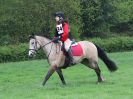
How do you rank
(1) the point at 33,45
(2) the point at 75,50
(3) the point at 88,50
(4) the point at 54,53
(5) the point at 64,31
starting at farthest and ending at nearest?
(3) the point at 88,50, (2) the point at 75,50, (4) the point at 54,53, (1) the point at 33,45, (5) the point at 64,31

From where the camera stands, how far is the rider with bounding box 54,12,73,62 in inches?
588

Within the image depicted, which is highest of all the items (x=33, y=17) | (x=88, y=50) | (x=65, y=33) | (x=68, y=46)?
(x=65, y=33)

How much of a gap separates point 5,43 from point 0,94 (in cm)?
2207

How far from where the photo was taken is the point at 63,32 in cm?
1498

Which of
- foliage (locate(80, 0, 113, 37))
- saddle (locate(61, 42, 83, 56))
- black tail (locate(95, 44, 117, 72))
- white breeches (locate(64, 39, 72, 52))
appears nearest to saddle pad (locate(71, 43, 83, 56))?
saddle (locate(61, 42, 83, 56))

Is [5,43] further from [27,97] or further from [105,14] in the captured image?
[27,97]

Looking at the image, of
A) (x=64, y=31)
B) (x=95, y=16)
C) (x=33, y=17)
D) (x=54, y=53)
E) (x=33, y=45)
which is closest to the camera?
(x=64, y=31)

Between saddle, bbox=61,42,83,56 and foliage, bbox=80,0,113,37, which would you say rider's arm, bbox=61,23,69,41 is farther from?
foliage, bbox=80,0,113,37

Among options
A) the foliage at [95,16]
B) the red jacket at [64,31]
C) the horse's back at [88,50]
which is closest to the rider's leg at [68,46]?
the red jacket at [64,31]

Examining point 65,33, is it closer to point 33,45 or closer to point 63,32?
point 63,32

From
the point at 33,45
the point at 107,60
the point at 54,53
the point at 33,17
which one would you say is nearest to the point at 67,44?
the point at 54,53

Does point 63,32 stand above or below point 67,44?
above

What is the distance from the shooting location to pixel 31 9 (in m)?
35.0

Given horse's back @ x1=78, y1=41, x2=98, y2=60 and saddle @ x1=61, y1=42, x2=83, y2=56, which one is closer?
saddle @ x1=61, y1=42, x2=83, y2=56
